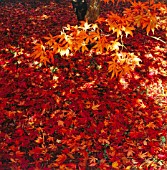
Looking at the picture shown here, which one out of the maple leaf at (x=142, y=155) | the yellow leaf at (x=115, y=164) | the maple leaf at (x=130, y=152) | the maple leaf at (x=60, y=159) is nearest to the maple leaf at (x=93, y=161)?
the yellow leaf at (x=115, y=164)

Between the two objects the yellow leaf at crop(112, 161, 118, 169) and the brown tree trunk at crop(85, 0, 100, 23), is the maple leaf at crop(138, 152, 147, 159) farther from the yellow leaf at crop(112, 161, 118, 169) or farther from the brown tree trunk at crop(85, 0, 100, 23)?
the brown tree trunk at crop(85, 0, 100, 23)

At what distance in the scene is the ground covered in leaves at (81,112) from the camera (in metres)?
3.98

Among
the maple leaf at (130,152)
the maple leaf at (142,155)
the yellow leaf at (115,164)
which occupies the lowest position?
the yellow leaf at (115,164)

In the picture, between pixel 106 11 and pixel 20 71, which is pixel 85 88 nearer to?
pixel 20 71

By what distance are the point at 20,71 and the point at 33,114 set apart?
57.6 inches

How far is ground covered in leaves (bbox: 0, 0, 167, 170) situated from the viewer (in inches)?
157

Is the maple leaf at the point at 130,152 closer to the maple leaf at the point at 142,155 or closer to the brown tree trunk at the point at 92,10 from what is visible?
the maple leaf at the point at 142,155

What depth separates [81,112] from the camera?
4.69 meters

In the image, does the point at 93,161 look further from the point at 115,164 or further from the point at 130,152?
the point at 130,152

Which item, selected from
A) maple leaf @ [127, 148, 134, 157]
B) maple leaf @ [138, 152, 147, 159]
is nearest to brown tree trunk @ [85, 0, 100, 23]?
maple leaf @ [127, 148, 134, 157]

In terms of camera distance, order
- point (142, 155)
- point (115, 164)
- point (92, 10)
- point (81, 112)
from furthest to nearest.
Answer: point (92, 10) < point (81, 112) < point (142, 155) < point (115, 164)

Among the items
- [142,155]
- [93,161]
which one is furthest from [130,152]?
[93,161]

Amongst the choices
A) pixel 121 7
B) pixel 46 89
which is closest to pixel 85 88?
pixel 46 89

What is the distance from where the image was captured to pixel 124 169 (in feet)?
12.5
